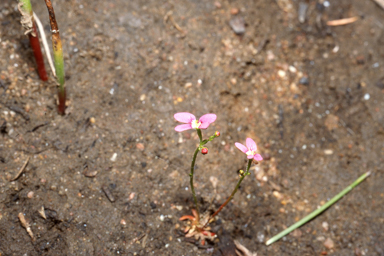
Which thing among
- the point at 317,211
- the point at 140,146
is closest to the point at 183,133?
the point at 140,146

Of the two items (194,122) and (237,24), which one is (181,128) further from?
(237,24)

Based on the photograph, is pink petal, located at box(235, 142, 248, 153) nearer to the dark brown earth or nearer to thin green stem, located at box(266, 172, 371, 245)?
the dark brown earth

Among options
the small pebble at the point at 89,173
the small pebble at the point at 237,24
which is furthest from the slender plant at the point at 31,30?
the small pebble at the point at 237,24

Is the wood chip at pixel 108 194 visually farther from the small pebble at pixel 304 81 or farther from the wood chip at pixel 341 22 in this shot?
the wood chip at pixel 341 22

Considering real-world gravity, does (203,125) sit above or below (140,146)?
above

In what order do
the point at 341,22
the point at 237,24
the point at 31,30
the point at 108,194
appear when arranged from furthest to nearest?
the point at 341,22 < the point at 237,24 < the point at 108,194 < the point at 31,30

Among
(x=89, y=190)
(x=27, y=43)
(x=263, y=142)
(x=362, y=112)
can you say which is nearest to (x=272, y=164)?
(x=263, y=142)

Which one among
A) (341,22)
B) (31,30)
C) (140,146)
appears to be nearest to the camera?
(31,30)
